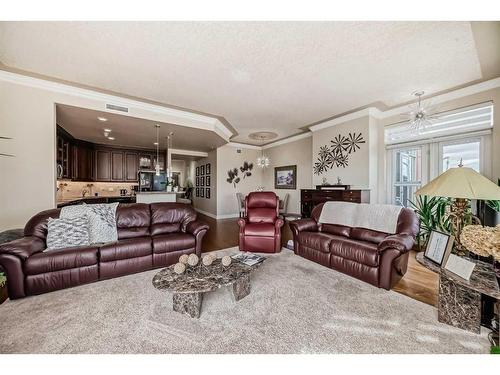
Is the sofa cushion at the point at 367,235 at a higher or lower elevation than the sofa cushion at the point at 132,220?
lower

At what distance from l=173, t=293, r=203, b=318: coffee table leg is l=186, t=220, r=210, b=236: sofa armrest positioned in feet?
4.27

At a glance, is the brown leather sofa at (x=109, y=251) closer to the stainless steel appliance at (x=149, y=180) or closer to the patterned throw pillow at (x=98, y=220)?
the patterned throw pillow at (x=98, y=220)

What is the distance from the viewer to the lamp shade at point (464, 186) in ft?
4.67

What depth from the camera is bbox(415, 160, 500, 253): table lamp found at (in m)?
1.43

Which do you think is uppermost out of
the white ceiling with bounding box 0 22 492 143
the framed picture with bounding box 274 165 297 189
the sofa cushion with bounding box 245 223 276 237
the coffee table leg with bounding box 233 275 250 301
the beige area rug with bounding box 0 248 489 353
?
the white ceiling with bounding box 0 22 492 143

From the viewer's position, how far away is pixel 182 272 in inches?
74.4

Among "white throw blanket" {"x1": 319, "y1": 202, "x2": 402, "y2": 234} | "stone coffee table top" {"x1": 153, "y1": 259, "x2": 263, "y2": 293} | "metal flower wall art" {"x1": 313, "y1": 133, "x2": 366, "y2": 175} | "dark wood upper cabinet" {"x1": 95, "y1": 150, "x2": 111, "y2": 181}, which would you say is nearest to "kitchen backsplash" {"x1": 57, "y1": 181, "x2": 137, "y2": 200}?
"dark wood upper cabinet" {"x1": 95, "y1": 150, "x2": 111, "y2": 181}

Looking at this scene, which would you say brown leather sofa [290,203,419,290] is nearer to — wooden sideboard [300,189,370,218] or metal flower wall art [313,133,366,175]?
wooden sideboard [300,189,370,218]

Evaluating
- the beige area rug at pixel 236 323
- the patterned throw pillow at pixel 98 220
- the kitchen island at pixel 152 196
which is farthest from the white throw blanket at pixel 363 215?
the kitchen island at pixel 152 196

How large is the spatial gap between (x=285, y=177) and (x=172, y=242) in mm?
5124

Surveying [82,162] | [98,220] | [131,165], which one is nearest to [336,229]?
[98,220]

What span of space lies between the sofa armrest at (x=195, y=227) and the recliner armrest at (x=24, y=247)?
1.69m

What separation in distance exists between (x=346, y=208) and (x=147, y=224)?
324 cm
